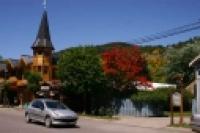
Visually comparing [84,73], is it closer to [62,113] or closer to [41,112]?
[41,112]

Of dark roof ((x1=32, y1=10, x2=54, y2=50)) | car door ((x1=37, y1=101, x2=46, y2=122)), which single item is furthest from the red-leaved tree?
dark roof ((x1=32, y1=10, x2=54, y2=50))

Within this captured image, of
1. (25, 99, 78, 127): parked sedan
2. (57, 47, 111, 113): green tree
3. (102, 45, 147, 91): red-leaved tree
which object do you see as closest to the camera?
(25, 99, 78, 127): parked sedan

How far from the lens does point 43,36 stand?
209 feet

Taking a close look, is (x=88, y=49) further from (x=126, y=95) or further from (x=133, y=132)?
(x=133, y=132)

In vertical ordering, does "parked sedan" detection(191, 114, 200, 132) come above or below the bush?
below

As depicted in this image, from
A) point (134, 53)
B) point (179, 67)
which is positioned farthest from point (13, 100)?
point (134, 53)

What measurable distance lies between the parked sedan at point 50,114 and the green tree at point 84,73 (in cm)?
1069

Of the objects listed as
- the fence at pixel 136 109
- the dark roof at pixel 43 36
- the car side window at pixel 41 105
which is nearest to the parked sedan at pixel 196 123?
the car side window at pixel 41 105

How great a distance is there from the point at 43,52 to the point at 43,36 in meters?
2.33

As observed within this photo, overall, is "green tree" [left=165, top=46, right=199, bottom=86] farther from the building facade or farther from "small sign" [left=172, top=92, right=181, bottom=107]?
"small sign" [left=172, top=92, right=181, bottom=107]

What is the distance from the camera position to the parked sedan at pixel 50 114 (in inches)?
1077

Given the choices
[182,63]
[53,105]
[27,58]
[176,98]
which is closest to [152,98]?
[176,98]

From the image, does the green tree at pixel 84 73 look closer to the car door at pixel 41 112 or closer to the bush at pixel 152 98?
the bush at pixel 152 98

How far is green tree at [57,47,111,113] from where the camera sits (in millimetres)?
40750
